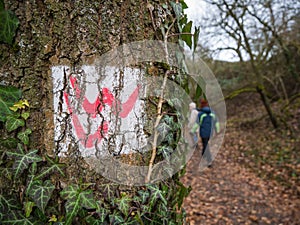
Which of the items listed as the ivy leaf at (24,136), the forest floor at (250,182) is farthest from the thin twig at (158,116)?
the forest floor at (250,182)

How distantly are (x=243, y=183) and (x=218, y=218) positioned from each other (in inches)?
73.4

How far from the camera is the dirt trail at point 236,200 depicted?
13.5ft

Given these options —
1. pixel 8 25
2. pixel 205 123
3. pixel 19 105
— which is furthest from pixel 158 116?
pixel 205 123

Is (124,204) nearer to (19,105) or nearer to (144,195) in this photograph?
(144,195)

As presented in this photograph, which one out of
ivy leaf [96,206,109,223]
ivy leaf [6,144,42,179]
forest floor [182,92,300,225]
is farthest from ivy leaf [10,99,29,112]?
forest floor [182,92,300,225]

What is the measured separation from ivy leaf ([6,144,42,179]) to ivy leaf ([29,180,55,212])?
61 mm

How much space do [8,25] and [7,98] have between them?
0.22m

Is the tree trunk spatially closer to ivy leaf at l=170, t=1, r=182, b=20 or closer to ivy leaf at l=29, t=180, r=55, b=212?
ivy leaf at l=29, t=180, r=55, b=212

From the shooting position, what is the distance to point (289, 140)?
739 cm

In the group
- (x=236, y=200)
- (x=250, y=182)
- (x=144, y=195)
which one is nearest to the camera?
(x=144, y=195)

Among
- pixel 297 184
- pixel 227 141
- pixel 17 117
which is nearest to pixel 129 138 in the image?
pixel 17 117

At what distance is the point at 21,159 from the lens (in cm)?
88

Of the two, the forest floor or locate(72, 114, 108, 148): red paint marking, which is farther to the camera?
the forest floor

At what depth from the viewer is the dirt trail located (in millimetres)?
4113
